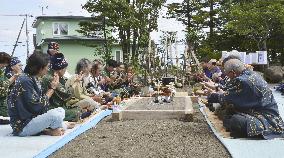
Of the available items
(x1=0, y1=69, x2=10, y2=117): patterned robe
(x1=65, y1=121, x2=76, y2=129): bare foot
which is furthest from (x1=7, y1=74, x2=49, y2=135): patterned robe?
(x1=0, y1=69, x2=10, y2=117): patterned robe

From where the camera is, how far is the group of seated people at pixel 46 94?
5789 mm

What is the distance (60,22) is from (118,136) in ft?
96.9

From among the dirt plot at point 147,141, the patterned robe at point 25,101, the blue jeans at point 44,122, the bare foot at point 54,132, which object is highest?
the patterned robe at point 25,101

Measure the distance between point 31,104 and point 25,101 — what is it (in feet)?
0.26

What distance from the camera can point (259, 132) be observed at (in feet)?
18.5

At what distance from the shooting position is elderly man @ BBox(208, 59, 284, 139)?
5637 millimetres

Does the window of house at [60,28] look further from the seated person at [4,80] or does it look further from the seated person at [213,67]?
the seated person at [4,80]

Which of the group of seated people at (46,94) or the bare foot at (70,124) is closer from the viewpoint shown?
the group of seated people at (46,94)

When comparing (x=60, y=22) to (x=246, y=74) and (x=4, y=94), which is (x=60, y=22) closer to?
(x=4, y=94)

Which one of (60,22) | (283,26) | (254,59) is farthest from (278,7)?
(60,22)

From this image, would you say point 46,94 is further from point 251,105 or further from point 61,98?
point 251,105

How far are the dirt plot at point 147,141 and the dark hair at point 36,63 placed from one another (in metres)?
0.96

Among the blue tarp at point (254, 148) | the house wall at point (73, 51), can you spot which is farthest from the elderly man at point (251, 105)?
the house wall at point (73, 51)

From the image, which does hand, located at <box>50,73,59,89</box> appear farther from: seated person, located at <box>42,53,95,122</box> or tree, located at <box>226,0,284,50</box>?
tree, located at <box>226,0,284,50</box>
